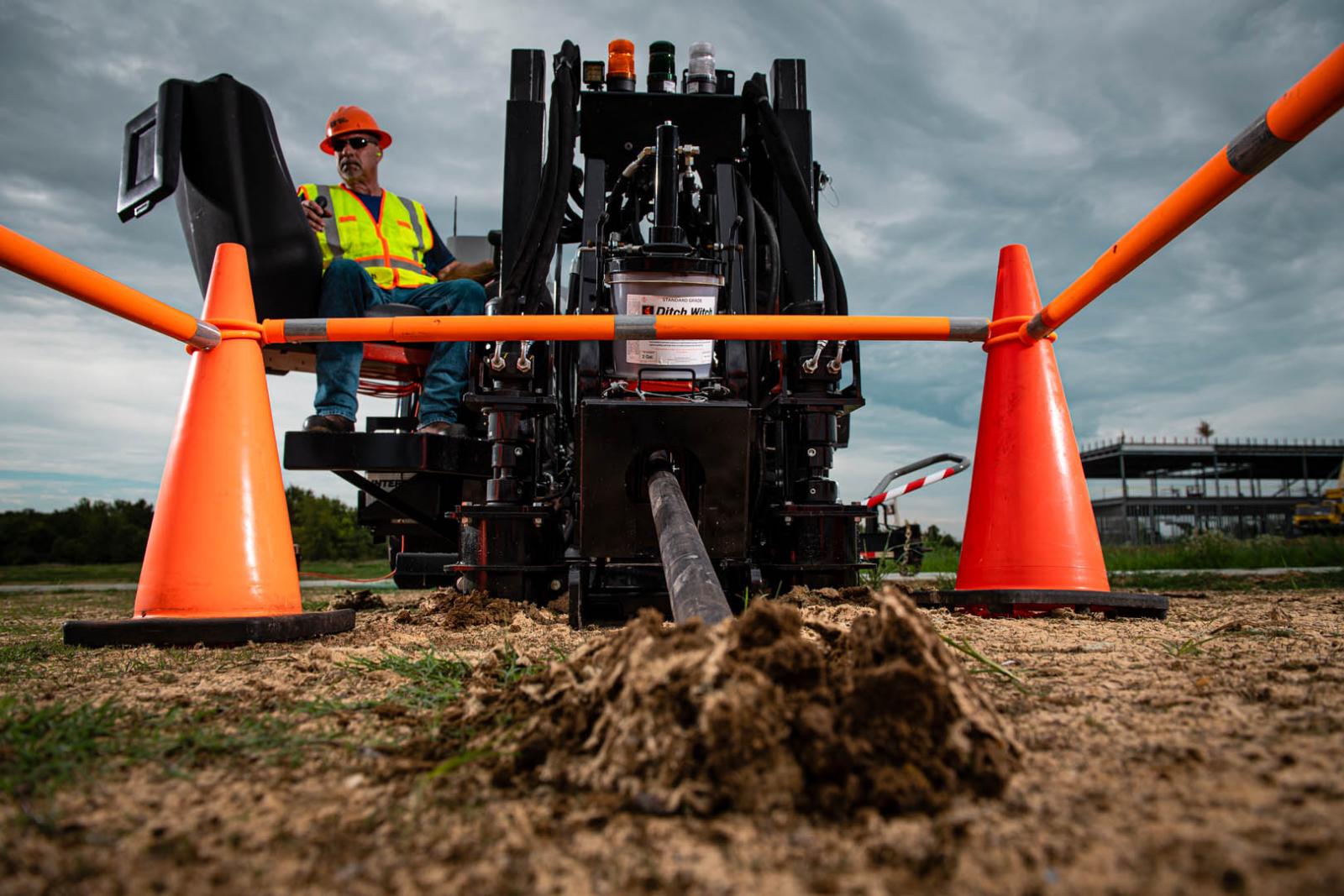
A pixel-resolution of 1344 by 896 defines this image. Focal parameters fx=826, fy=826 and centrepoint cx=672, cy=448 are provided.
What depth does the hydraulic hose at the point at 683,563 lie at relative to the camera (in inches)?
60.1

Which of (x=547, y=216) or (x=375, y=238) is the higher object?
(x=375, y=238)

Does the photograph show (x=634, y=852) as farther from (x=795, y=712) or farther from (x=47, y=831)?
(x=47, y=831)

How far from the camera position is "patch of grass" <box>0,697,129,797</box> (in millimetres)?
1071

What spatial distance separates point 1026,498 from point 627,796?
230 centimetres

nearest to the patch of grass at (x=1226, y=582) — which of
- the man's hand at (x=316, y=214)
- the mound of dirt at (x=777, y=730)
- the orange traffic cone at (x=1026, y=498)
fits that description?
the orange traffic cone at (x=1026, y=498)

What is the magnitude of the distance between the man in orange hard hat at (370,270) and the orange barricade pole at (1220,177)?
257 centimetres

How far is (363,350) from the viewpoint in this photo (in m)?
3.91

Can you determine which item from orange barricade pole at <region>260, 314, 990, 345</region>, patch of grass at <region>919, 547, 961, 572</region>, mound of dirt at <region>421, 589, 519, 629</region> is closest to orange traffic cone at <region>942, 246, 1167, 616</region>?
orange barricade pole at <region>260, 314, 990, 345</region>

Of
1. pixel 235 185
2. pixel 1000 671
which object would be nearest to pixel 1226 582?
pixel 1000 671

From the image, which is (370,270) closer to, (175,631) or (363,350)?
(363,350)

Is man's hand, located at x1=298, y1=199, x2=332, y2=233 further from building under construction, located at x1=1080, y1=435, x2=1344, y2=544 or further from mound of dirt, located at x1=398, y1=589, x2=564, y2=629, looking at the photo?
building under construction, located at x1=1080, y1=435, x2=1344, y2=544

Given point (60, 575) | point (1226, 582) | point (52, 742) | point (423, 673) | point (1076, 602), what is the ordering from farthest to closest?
point (60, 575) < point (1226, 582) < point (1076, 602) < point (423, 673) < point (52, 742)

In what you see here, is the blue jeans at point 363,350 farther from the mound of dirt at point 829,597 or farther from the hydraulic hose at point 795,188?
the mound of dirt at point 829,597

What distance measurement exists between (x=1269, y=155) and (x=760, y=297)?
2064 millimetres
